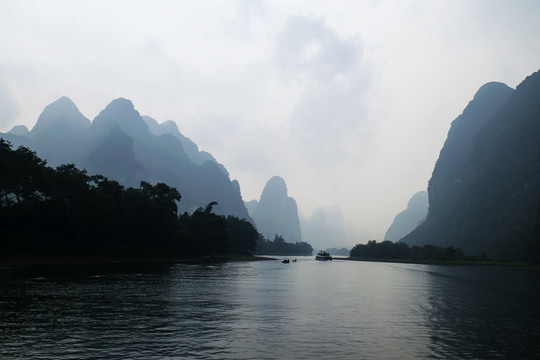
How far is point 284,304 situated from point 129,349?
17.9m

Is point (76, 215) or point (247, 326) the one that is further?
point (76, 215)

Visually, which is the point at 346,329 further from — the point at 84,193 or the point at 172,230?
the point at 172,230

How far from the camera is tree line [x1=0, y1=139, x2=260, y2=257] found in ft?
252

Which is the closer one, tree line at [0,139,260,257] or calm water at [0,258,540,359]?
calm water at [0,258,540,359]

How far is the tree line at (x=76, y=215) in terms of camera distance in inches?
3029

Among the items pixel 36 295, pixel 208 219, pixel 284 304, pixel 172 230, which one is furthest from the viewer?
pixel 208 219

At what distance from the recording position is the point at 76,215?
86250 mm

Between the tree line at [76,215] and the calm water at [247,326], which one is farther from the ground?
the tree line at [76,215]

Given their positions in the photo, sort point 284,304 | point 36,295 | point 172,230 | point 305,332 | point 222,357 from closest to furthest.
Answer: point 222,357 → point 305,332 → point 36,295 → point 284,304 → point 172,230

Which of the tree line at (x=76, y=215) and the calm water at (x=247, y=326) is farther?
the tree line at (x=76, y=215)

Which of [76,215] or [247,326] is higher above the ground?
[76,215]

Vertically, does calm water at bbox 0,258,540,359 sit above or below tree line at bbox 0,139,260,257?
below

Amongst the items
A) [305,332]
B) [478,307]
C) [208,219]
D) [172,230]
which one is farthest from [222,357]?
[208,219]

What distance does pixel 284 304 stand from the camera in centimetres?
3269
